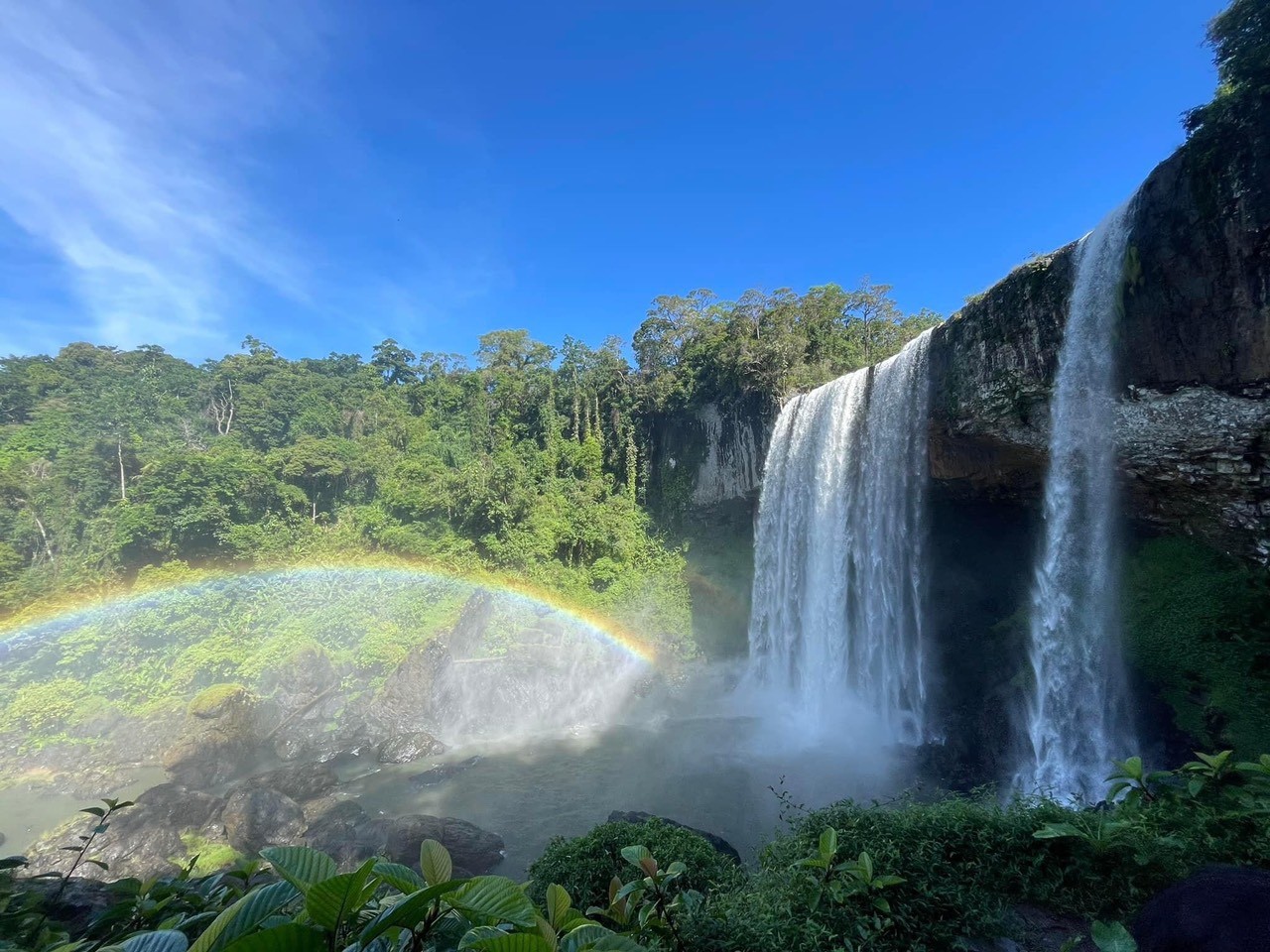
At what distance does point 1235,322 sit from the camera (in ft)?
28.4

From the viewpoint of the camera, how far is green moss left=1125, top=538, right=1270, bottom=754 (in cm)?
921

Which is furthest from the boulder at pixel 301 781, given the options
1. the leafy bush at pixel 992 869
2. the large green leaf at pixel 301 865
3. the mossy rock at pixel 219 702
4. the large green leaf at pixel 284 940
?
the large green leaf at pixel 284 940

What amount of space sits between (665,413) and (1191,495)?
21186mm

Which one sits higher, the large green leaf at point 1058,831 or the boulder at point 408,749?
the large green leaf at point 1058,831

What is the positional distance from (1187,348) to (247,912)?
12912 mm

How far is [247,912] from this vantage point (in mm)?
1086

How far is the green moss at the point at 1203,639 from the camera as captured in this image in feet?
30.2

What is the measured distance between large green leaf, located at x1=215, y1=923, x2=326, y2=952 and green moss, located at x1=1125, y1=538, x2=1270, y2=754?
512 inches

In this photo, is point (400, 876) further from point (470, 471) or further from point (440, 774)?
point (470, 471)

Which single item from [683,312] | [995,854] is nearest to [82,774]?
[995,854]

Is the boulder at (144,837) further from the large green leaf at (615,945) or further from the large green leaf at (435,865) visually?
the large green leaf at (615,945)

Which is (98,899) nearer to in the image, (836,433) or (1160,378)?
(1160,378)

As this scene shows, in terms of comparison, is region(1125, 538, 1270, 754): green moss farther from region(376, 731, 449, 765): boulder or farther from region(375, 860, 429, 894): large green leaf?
region(376, 731, 449, 765): boulder

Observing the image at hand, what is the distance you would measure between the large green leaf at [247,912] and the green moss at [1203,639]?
1299 cm
